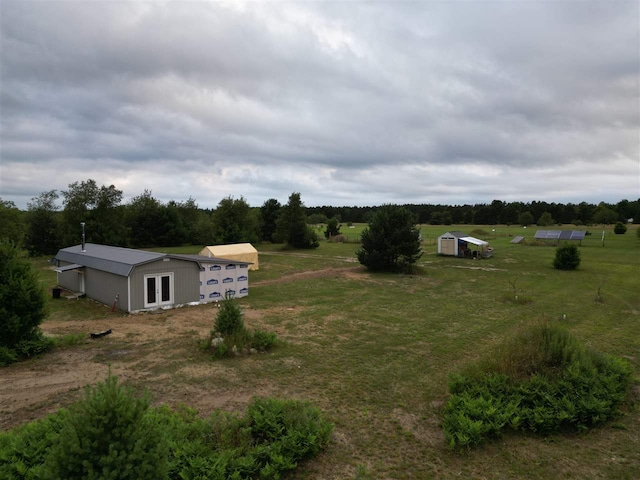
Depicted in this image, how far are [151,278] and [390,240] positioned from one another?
59.4ft

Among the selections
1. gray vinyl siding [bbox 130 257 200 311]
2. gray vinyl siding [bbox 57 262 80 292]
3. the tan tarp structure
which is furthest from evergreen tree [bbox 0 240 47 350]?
the tan tarp structure

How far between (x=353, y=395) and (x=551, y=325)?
5.38 m

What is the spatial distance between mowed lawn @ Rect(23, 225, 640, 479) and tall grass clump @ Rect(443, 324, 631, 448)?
0.31 metres

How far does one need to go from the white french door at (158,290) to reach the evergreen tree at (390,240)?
53.2 ft

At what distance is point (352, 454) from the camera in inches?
266

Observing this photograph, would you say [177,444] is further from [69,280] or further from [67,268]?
[69,280]

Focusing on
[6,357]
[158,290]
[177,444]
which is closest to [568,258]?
[158,290]

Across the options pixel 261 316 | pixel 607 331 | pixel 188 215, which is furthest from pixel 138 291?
pixel 188 215

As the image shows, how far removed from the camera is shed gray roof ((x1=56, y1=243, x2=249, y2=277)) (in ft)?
60.6

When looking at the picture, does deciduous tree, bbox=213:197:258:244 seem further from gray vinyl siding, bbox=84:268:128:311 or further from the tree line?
gray vinyl siding, bbox=84:268:128:311

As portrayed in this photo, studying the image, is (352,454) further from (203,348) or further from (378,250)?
(378,250)

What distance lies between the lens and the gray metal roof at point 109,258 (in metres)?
18.4

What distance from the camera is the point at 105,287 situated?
1989 cm

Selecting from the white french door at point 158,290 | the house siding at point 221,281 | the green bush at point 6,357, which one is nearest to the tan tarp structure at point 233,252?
the house siding at point 221,281
